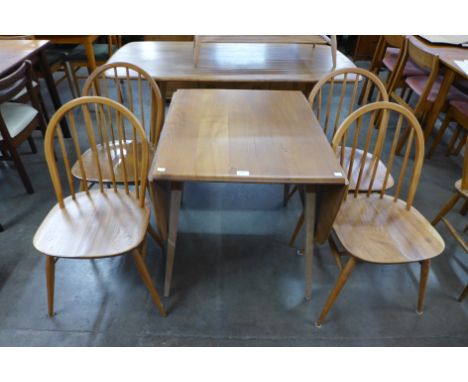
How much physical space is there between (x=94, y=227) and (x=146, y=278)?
0.30 m

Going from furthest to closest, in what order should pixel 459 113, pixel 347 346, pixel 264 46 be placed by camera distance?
pixel 264 46 → pixel 459 113 → pixel 347 346

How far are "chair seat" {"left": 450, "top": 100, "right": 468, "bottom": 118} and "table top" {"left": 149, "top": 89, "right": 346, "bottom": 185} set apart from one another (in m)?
1.37

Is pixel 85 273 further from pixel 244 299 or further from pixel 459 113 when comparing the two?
pixel 459 113

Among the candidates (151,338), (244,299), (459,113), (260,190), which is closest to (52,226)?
(151,338)

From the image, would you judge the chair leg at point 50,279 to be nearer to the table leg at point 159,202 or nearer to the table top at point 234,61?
the table leg at point 159,202

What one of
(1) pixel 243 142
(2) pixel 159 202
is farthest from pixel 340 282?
(2) pixel 159 202

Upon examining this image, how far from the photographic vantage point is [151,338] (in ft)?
4.31

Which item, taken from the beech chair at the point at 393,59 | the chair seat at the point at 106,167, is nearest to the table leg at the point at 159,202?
the chair seat at the point at 106,167

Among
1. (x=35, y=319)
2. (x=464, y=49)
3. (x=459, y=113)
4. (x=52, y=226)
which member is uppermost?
(x=464, y=49)

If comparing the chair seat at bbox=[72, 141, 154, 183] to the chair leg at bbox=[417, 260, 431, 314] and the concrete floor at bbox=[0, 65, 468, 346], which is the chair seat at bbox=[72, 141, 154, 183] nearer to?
the concrete floor at bbox=[0, 65, 468, 346]

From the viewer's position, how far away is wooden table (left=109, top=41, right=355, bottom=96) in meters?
1.76

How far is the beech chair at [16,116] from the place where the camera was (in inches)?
67.2

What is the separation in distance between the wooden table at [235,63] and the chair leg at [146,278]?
105 cm

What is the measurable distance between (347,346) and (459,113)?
6.04 feet
